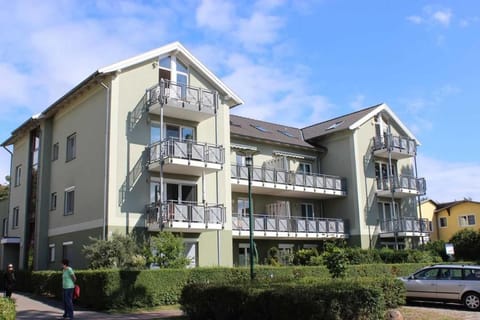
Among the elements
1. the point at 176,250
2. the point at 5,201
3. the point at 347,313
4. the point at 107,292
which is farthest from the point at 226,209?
the point at 5,201

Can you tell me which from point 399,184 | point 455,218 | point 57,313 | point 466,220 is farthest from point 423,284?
point 455,218

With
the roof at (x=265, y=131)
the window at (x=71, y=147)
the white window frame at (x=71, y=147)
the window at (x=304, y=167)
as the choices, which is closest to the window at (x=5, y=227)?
the white window frame at (x=71, y=147)

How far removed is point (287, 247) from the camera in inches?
1246

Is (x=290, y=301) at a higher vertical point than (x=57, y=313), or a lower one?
higher

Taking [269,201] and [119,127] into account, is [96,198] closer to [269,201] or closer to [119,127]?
[119,127]

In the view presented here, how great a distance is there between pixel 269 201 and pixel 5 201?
17.7 m

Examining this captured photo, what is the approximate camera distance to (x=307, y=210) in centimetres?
3384

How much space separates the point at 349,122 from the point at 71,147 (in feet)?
60.1

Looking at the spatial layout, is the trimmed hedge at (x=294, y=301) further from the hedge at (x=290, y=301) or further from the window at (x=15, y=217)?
the window at (x=15, y=217)

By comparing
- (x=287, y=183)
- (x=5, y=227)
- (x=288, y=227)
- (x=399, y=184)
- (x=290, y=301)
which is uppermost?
(x=399, y=184)

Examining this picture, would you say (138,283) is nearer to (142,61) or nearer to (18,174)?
(142,61)

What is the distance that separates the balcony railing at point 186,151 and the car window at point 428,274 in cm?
1042

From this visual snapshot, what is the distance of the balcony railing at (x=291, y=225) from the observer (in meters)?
27.7

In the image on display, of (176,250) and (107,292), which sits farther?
(176,250)
